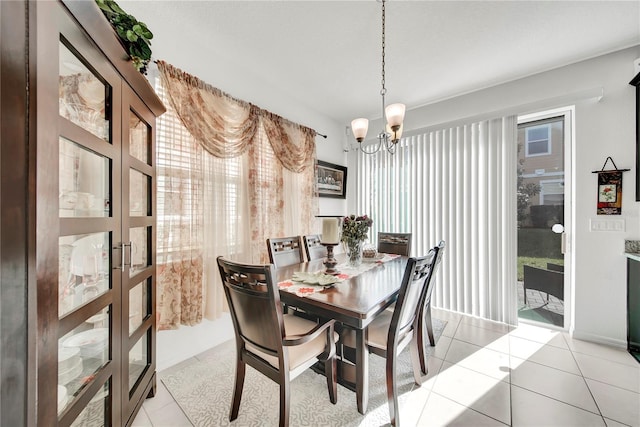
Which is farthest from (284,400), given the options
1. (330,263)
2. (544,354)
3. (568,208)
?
(568,208)

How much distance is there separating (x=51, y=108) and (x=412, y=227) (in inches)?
130

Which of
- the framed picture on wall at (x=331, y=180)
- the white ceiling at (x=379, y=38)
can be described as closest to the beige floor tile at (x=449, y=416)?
the framed picture on wall at (x=331, y=180)

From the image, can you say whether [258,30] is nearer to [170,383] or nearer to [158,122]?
[158,122]

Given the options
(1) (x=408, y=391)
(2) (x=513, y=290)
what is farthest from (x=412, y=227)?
(1) (x=408, y=391)

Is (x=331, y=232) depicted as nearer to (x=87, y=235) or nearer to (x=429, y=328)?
(x=429, y=328)

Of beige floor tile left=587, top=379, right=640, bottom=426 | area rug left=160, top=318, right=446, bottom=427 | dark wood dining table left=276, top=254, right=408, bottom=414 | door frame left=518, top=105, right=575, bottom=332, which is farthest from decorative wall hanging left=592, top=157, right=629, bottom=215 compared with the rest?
area rug left=160, top=318, right=446, bottom=427

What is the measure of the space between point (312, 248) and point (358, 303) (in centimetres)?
128

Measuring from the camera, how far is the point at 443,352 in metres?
2.10

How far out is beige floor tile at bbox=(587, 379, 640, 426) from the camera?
142cm

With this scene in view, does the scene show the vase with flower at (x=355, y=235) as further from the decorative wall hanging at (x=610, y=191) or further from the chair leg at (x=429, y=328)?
the decorative wall hanging at (x=610, y=191)

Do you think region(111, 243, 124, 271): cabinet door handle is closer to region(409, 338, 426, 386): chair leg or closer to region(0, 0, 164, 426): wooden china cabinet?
region(0, 0, 164, 426): wooden china cabinet

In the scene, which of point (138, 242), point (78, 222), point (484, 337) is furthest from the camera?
point (484, 337)

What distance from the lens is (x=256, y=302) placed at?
45.6 inches

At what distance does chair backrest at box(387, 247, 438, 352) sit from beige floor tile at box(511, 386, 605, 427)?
741 millimetres
